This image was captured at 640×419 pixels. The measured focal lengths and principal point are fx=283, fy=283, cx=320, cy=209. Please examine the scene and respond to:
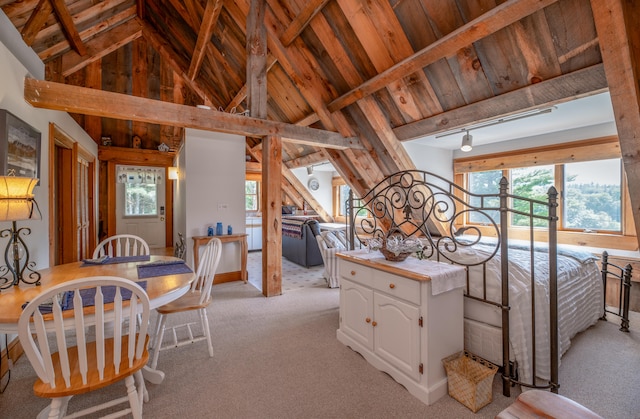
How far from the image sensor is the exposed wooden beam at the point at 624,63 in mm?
1753

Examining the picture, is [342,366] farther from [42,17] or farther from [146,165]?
[146,165]

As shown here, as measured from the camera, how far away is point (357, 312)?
7.75 ft

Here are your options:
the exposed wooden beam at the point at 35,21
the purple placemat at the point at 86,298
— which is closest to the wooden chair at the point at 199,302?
the purple placemat at the point at 86,298

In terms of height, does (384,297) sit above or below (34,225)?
below

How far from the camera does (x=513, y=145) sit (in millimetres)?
4188

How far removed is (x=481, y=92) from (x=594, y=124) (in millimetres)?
1867

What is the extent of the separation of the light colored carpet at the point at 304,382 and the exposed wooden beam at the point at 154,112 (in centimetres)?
226

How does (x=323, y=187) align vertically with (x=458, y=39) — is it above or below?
below

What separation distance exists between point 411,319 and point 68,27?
554 centimetres

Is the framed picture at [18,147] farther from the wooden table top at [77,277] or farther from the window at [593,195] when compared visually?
the window at [593,195]

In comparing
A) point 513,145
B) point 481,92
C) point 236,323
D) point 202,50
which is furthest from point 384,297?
point 202,50

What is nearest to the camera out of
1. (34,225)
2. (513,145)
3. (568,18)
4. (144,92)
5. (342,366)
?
(568,18)

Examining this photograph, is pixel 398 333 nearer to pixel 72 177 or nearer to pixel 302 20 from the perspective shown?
pixel 302 20

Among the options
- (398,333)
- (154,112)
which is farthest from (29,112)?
(398,333)
